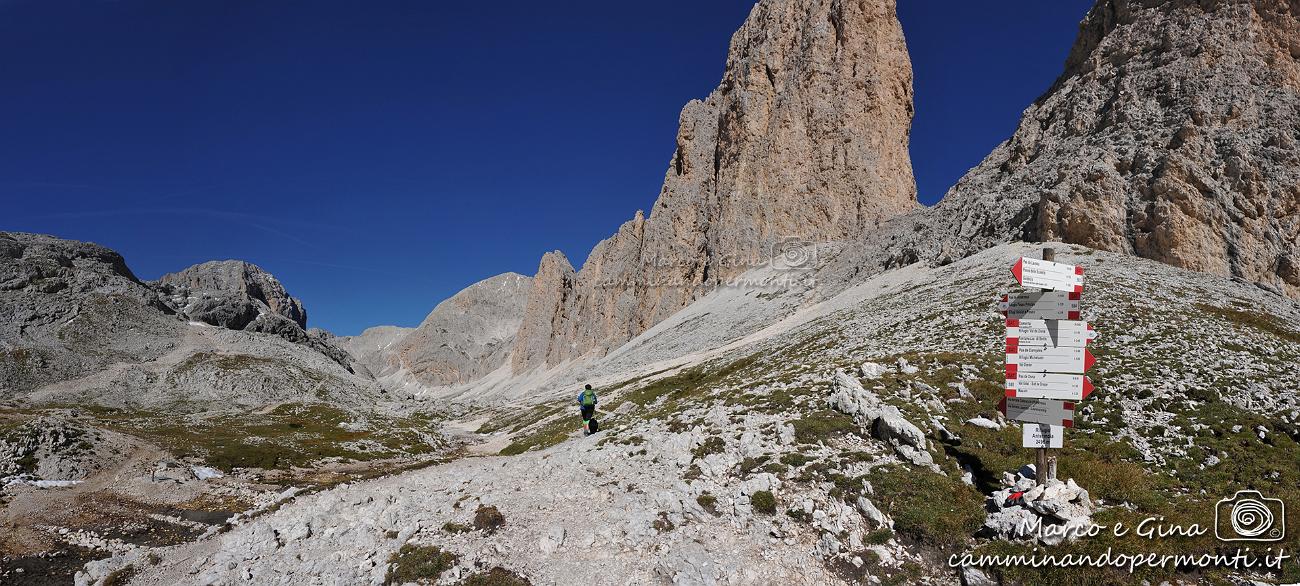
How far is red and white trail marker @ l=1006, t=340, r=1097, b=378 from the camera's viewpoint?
39.3 feet

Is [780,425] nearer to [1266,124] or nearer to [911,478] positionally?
[911,478]

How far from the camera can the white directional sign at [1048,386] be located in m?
12.0

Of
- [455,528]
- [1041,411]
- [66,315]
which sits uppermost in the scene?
[66,315]

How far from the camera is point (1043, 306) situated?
40.2 ft

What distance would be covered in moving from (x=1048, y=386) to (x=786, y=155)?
434ft

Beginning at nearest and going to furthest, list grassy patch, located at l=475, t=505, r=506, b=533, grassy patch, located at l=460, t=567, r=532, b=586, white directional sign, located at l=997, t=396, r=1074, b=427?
grassy patch, located at l=460, t=567, r=532, b=586 → white directional sign, located at l=997, t=396, r=1074, b=427 → grassy patch, located at l=475, t=505, r=506, b=533

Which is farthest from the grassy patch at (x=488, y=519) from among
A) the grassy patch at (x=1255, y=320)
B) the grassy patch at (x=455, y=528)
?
the grassy patch at (x=1255, y=320)

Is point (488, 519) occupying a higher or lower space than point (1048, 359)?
lower

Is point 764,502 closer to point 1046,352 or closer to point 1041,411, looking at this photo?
point 1041,411

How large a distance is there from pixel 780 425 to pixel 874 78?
141 metres

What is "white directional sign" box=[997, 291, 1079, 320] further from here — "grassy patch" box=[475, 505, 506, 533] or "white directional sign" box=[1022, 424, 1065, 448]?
"grassy patch" box=[475, 505, 506, 533]
